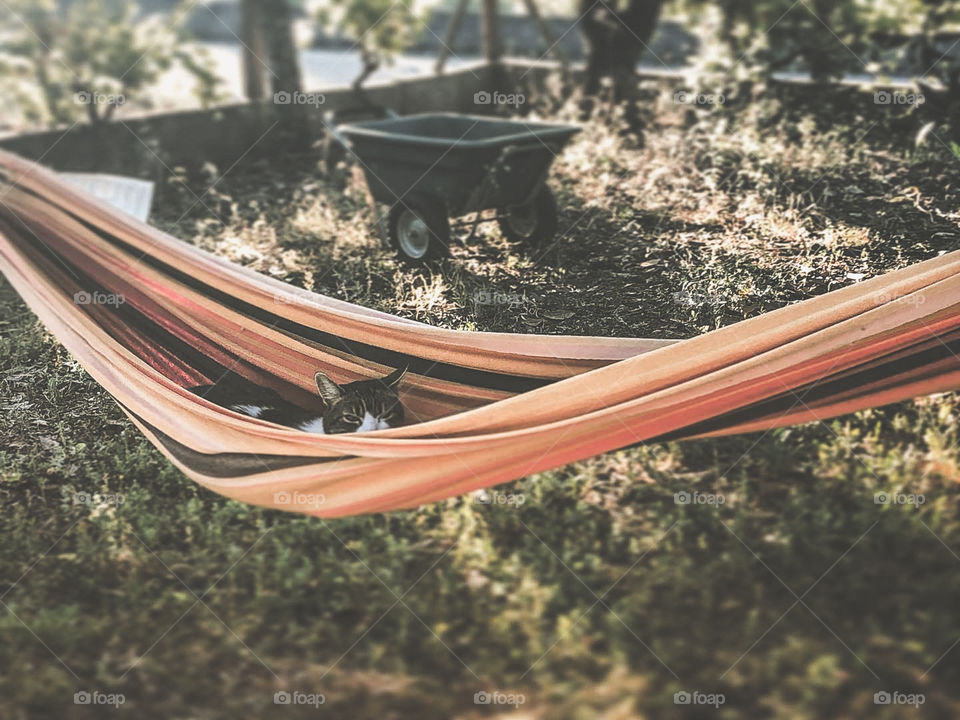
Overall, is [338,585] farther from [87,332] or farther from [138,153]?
[138,153]

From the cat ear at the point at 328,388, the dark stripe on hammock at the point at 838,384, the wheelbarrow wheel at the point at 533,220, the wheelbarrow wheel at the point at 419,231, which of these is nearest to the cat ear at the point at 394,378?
the cat ear at the point at 328,388

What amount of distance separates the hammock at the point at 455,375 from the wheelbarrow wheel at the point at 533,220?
54.1 inches

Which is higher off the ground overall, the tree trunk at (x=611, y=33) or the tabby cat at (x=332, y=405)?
the tree trunk at (x=611, y=33)

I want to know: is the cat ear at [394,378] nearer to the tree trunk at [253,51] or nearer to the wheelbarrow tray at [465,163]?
the wheelbarrow tray at [465,163]

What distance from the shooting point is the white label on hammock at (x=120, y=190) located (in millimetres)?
4625

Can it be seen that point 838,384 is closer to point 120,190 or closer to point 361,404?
point 361,404

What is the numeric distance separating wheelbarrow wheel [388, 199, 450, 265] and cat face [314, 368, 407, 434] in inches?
49.7

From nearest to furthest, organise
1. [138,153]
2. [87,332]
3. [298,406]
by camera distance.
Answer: [298,406]
[87,332]
[138,153]

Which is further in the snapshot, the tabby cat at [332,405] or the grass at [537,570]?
the tabby cat at [332,405]

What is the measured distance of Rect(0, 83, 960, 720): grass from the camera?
182cm

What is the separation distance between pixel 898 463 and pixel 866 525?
31 centimetres

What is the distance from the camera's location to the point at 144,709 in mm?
1851

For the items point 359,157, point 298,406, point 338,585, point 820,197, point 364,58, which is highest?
point 364,58

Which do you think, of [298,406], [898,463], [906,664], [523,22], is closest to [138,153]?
[298,406]
